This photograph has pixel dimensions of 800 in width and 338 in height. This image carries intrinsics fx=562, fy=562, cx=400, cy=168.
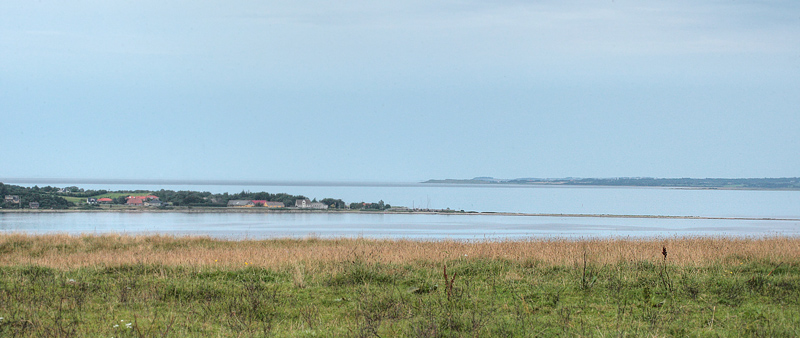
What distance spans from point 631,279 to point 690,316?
225cm

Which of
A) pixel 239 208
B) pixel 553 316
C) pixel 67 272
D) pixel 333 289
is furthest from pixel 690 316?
pixel 239 208

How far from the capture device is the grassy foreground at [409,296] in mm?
6906

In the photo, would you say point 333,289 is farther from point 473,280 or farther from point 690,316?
point 690,316

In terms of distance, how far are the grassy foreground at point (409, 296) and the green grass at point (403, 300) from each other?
3cm

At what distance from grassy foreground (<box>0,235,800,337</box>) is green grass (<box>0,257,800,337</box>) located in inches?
1.2

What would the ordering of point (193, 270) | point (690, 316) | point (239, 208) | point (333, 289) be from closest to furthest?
point (690, 316)
point (333, 289)
point (193, 270)
point (239, 208)

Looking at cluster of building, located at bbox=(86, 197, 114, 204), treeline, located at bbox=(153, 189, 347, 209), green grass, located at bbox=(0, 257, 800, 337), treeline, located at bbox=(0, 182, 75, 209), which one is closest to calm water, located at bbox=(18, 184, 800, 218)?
treeline, located at bbox=(153, 189, 347, 209)

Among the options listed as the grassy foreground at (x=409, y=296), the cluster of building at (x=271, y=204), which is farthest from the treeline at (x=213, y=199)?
the grassy foreground at (x=409, y=296)

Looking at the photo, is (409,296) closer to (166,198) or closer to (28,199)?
(28,199)

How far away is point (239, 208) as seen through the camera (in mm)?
68250

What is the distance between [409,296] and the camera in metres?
9.09

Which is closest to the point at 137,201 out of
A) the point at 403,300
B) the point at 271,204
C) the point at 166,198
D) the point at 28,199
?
the point at 166,198

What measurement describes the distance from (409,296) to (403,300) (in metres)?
0.53

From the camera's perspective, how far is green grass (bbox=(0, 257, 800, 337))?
22.5ft
